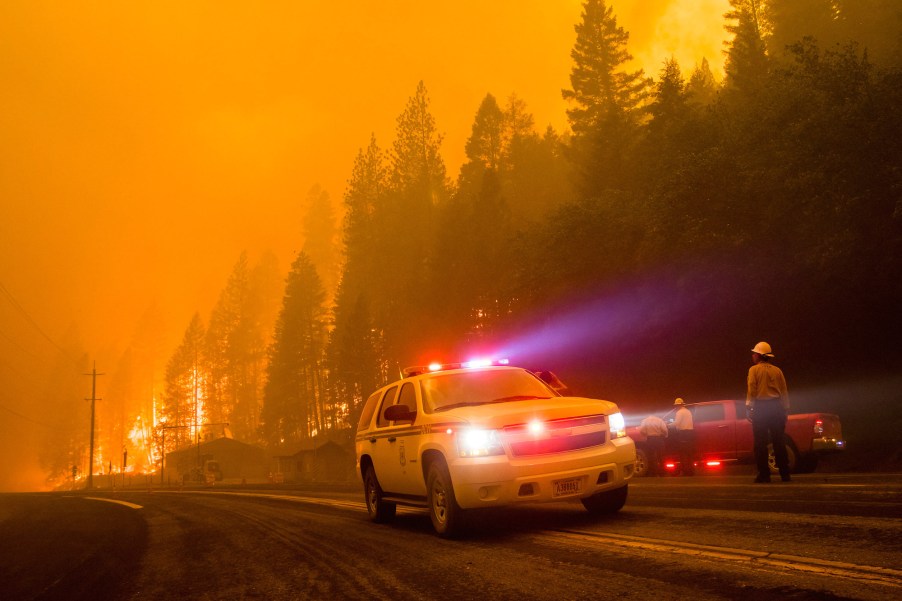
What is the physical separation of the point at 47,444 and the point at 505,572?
178308 mm

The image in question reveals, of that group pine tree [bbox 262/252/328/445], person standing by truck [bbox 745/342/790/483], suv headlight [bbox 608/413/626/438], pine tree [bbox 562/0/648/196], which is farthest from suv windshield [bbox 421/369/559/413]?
pine tree [bbox 262/252/328/445]

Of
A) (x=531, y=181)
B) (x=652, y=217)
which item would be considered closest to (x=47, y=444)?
(x=531, y=181)

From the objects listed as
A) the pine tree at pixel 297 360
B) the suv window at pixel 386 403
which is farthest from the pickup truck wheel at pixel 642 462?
the pine tree at pixel 297 360

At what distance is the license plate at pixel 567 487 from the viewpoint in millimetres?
6676

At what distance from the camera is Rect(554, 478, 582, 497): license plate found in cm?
668

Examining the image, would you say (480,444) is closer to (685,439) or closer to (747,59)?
(685,439)

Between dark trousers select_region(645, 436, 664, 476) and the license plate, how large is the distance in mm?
11786

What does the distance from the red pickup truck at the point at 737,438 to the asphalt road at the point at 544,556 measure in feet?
18.3

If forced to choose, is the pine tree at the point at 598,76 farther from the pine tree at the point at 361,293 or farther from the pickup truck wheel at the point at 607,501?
the pickup truck wheel at the point at 607,501

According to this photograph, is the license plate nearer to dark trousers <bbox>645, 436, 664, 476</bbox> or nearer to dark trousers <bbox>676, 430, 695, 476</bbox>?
dark trousers <bbox>676, 430, 695, 476</bbox>

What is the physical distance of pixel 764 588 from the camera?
155 inches

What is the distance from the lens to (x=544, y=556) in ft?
18.2

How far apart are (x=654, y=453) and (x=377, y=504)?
10.7 m

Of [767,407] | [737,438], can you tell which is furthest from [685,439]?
[767,407]
